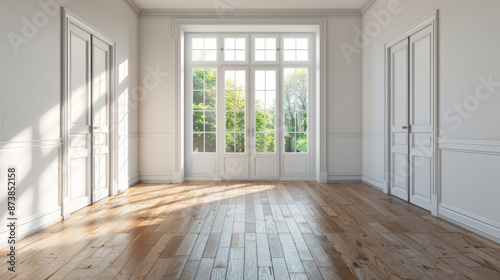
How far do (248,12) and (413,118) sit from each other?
3.51 m

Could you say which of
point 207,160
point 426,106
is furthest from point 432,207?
point 207,160

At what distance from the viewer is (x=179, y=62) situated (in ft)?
20.1

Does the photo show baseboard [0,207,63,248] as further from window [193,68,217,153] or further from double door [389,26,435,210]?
double door [389,26,435,210]

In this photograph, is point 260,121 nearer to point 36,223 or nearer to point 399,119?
point 399,119

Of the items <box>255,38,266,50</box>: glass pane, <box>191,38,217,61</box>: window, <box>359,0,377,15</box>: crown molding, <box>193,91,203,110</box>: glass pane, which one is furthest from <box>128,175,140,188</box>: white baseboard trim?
<box>359,0,377,15</box>: crown molding

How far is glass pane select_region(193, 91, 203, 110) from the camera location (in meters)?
6.53

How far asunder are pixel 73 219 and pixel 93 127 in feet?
4.40

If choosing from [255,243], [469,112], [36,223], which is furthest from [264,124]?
[36,223]

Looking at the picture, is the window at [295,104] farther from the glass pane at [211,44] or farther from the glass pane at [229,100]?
the glass pane at [211,44]

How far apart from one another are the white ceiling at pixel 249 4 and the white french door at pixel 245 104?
66 centimetres

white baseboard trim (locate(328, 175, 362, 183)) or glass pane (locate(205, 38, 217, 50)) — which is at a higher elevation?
glass pane (locate(205, 38, 217, 50))

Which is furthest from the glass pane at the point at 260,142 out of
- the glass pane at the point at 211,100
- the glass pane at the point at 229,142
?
the glass pane at the point at 211,100
